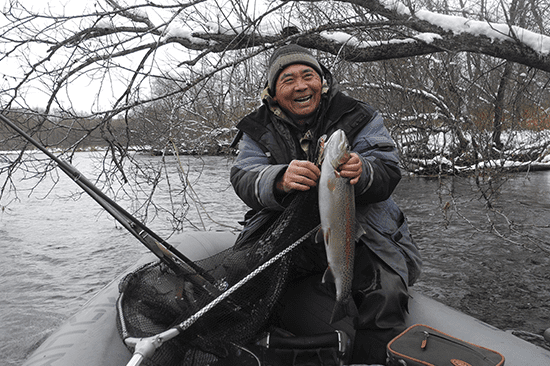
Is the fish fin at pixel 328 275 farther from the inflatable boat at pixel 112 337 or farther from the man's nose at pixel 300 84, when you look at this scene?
the man's nose at pixel 300 84

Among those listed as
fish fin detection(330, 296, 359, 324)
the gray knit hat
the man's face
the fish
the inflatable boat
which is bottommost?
the inflatable boat

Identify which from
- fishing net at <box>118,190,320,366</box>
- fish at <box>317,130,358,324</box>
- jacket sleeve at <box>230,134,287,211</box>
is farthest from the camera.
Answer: jacket sleeve at <box>230,134,287,211</box>

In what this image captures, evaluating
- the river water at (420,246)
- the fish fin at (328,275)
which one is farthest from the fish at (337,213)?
the river water at (420,246)

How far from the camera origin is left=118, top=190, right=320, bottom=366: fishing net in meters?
2.09

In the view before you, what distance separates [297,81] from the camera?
279 cm

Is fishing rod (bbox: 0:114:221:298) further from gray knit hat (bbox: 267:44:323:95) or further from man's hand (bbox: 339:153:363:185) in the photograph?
gray knit hat (bbox: 267:44:323:95)

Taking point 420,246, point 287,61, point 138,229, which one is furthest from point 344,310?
point 420,246

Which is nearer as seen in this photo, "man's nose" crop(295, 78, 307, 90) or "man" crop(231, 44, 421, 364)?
"man" crop(231, 44, 421, 364)

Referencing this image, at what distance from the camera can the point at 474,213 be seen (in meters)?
8.67

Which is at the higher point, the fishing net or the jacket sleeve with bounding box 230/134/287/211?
the jacket sleeve with bounding box 230/134/287/211

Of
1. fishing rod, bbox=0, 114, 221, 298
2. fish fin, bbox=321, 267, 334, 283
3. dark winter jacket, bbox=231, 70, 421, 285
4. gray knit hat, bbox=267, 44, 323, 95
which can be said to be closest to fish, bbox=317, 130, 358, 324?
fish fin, bbox=321, 267, 334, 283

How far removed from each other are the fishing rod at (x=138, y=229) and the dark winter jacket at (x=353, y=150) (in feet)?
1.59

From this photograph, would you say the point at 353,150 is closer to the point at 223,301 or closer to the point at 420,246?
the point at 223,301

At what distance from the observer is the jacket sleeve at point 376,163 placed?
7.49ft
